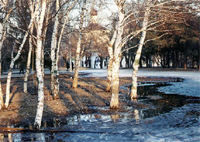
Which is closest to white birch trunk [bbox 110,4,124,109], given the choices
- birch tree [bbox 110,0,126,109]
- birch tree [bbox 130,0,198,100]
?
birch tree [bbox 110,0,126,109]

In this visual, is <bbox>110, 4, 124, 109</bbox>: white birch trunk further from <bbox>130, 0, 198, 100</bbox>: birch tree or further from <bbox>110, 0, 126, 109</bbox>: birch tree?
<bbox>130, 0, 198, 100</bbox>: birch tree

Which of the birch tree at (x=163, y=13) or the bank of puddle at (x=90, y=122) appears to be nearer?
the bank of puddle at (x=90, y=122)

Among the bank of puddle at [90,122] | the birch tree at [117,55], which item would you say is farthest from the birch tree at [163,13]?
the bank of puddle at [90,122]

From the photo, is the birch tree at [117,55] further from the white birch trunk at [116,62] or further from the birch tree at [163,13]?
the birch tree at [163,13]

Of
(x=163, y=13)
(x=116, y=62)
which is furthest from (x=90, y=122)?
(x=163, y=13)

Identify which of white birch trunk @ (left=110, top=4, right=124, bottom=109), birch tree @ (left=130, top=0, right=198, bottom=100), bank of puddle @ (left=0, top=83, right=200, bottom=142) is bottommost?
bank of puddle @ (left=0, top=83, right=200, bottom=142)

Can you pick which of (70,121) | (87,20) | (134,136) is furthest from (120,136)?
(87,20)

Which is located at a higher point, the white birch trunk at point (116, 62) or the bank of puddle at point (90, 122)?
the white birch trunk at point (116, 62)

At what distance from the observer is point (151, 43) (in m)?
60.9

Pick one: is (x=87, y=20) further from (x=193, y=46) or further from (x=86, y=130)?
(x=193, y=46)

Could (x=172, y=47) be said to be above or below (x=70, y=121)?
above

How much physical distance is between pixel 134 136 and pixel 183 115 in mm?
4641

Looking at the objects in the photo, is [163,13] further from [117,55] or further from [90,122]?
[90,122]

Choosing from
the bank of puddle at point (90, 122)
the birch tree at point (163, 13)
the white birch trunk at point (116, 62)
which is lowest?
the bank of puddle at point (90, 122)
